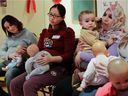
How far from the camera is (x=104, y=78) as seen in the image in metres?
2.25

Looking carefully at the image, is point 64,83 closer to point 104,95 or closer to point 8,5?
point 104,95

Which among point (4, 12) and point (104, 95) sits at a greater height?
point (4, 12)

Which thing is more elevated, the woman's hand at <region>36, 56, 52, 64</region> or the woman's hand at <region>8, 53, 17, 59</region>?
the woman's hand at <region>36, 56, 52, 64</region>

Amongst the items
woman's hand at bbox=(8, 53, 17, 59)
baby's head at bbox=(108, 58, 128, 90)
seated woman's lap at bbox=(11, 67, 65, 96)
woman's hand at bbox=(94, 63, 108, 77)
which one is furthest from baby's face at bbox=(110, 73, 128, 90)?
woman's hand at bbox=(8, 53, 17, 59)

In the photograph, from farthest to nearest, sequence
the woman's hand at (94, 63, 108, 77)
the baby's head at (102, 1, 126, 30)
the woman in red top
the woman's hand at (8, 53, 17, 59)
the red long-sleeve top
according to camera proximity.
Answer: the woman's hand at (8, 53, 17, 59) < the red long-sleeve top < the woman in red top < the baby's head at (102, 1, 126, 30) < the woman's hand at (94, 63, 108, 77)

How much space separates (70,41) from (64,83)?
48 cm

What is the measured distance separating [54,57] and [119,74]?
1088 mm

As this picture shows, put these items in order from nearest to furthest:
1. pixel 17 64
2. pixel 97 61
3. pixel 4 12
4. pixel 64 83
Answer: pixel 97 61 → pixel 64 83 → pixel 17 64 → pixel 4 12

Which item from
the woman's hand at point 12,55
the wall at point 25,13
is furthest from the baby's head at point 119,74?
the wall at point 25,13

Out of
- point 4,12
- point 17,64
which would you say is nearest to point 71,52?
point 17,64

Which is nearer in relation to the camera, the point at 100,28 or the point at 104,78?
the point at 104,78

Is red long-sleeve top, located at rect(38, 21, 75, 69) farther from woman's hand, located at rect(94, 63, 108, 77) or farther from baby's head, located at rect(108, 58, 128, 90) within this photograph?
baby's head, located at rect(108, 58, 128, 90)

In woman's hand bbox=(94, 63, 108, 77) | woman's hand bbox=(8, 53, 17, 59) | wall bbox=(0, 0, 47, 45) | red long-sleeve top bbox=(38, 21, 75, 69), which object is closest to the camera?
woman's hand bbox=(94, 63, 108, 77)

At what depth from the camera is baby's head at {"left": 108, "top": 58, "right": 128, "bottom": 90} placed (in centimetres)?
193
